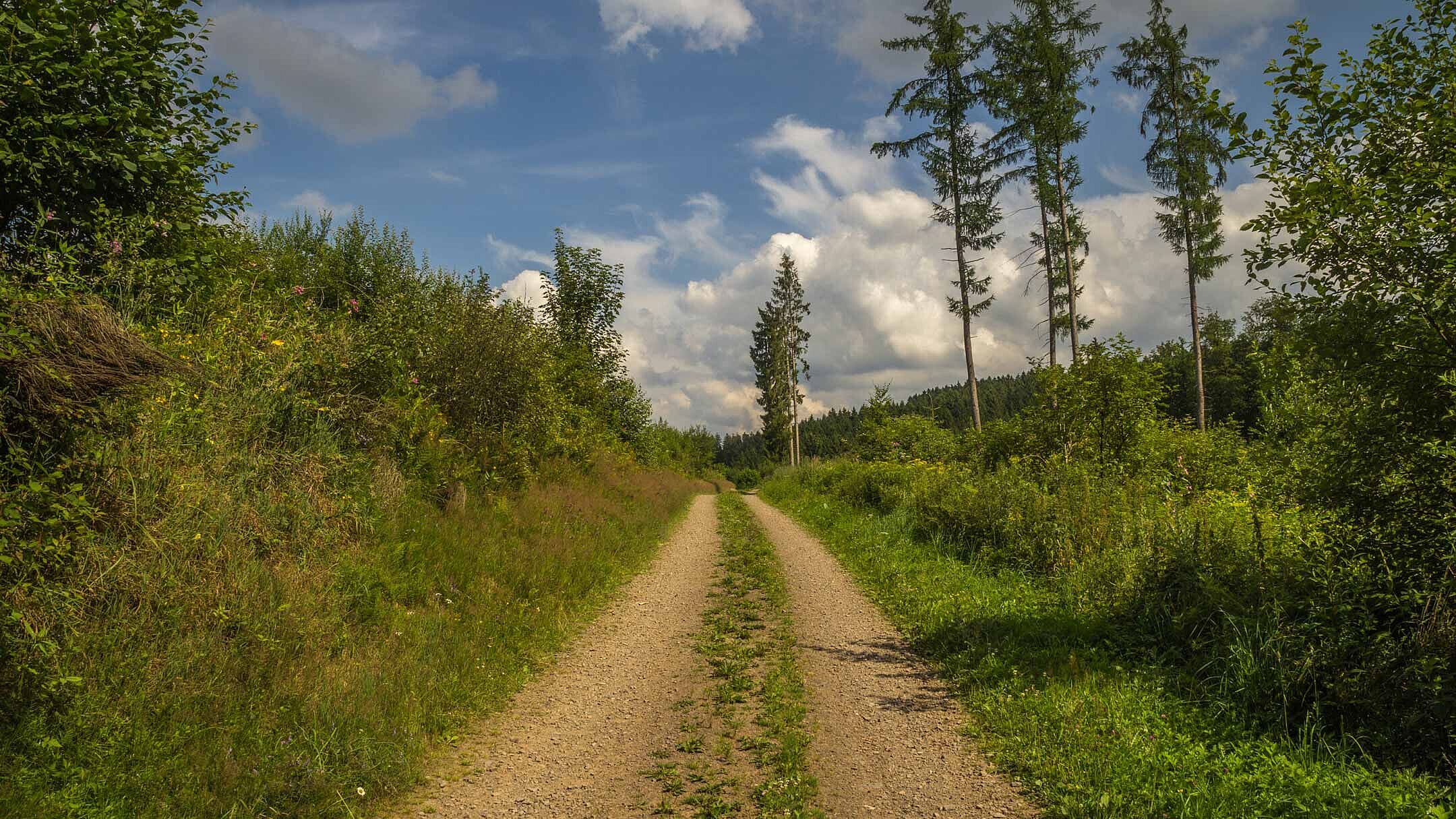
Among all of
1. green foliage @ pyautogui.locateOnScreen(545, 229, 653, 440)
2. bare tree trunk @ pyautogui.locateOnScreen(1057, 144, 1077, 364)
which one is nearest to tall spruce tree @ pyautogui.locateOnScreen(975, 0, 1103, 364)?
bare tree trunk @ pyautogui.locateOnScreen(1057, 144, 1077, 364)

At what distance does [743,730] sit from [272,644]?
4054 millimetres

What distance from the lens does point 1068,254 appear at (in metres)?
21.7

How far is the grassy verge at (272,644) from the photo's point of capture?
4039mm

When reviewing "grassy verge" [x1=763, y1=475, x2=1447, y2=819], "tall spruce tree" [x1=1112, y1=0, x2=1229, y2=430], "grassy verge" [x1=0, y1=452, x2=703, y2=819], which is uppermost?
"tall spruce tree" [x1=1112, y1=0, x2=1229, y2=430]

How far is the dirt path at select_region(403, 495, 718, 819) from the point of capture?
4535 millimetres

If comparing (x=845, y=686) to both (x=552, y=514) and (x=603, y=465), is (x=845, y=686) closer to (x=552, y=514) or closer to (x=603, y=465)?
(x=552, y=514)

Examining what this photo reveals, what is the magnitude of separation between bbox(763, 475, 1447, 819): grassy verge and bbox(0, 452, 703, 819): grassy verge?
470 cm

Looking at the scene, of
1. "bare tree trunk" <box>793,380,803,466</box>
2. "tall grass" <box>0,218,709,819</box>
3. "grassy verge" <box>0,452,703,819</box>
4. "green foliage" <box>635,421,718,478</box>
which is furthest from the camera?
"bare tree trunk" <box>793,380,803,466</box>

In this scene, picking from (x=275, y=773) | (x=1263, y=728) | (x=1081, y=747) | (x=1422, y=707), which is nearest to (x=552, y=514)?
(x=275, y=773)

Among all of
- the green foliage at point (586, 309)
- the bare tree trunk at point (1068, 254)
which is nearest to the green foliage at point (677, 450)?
the green foliage at point (586, 309)

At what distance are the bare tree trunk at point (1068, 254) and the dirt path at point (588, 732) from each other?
713 inches

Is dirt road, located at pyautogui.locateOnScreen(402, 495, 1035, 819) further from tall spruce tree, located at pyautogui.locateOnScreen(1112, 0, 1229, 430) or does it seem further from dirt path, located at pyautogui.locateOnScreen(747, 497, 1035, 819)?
tall spruce tree, located at pyautogui.locateOnScreen(1112, 0, 1229, 430)

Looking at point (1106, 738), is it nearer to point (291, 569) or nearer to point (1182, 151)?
point (291, 569)

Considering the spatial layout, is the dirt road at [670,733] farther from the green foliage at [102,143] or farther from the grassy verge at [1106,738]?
the green foliage at [102,143]
